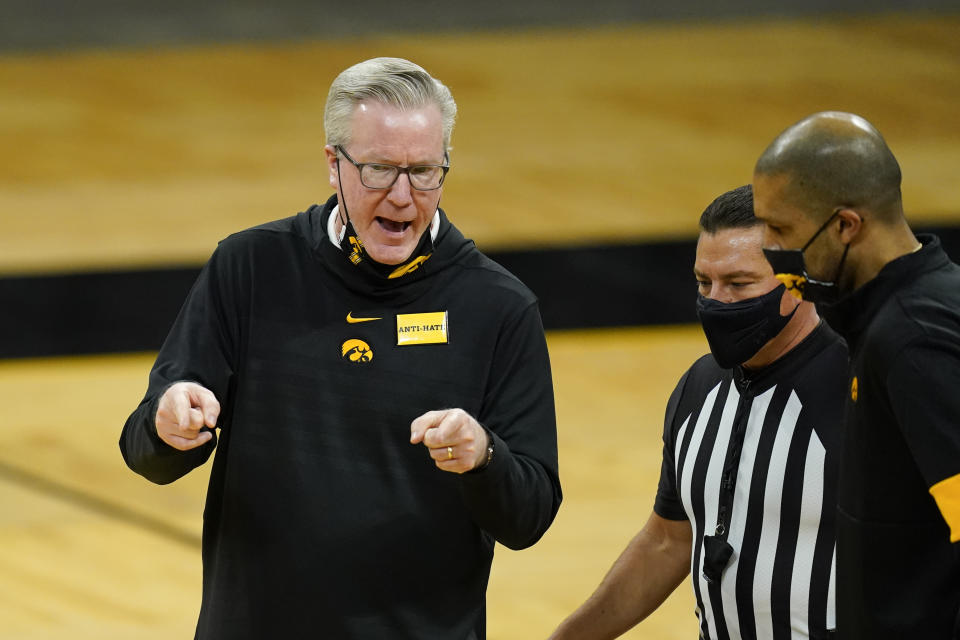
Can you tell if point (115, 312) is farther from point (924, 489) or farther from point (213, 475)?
point (924, 489)

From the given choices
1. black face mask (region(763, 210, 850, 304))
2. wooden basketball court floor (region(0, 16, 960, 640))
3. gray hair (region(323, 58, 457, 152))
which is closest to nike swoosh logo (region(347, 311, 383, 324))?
gray hair (region(323, 58, 457, 152))

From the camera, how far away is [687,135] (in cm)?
659

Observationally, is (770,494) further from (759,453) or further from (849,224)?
(849,224)

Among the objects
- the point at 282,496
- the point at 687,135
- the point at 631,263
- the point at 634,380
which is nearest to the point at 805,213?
the point at 282,496

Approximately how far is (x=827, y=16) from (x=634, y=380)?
399 cm

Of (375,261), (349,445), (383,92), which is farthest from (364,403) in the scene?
(383,92)

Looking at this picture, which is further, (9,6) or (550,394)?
(9,6)

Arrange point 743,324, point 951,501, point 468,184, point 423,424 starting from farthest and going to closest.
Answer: point 468,184 → point 743,324 → point 423,424 → point 951,501

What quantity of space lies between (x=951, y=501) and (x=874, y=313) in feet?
0.83

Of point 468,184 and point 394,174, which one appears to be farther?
point 468,184

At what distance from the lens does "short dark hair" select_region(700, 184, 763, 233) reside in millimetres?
2271

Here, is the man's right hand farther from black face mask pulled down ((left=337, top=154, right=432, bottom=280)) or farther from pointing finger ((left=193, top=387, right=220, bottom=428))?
black face mask pulled down ((left=337, top=154, right=432, bottom=280))

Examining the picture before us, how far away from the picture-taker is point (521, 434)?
2146 millimetres

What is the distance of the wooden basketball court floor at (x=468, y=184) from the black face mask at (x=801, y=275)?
1.95 m
